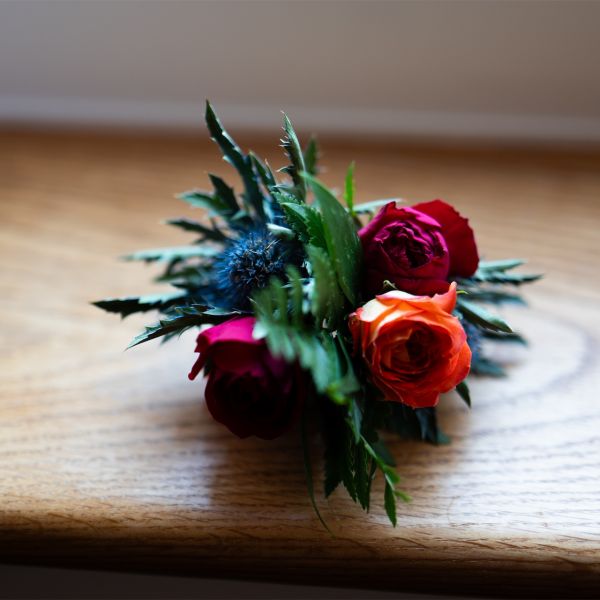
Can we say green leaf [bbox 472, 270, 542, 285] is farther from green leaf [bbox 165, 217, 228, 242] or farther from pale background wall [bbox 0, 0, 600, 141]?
pale background wall [bbox 0, 0, 600, 141]

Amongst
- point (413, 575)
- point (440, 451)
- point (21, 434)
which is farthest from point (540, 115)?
point (21, 434)

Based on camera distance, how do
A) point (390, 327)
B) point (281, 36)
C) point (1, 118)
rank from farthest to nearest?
point (1, 118), point (281, 36), point (390, 327)

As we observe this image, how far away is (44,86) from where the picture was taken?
0.92 m

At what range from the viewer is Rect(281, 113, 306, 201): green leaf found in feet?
1.59

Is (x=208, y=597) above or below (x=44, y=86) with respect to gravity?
below

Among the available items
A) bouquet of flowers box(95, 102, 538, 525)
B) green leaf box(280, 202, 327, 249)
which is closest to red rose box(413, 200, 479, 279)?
bouquet of flowers box(95, 102, 538, 525)

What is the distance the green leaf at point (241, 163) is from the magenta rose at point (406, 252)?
0.11 meters

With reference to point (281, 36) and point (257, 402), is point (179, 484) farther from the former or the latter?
point (281, 36)

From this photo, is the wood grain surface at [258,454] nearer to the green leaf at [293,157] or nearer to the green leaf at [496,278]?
the green leaf at [496,278]

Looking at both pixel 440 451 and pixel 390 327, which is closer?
pixel 390 327

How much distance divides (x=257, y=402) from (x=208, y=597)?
0.25m

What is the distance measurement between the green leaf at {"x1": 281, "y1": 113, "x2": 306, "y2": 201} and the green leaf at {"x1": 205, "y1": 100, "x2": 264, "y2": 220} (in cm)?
5

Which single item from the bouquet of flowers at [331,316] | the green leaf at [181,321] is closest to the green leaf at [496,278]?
the bouquet of flowers at [331,316]

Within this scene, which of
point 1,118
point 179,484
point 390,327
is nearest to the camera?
point 390,327
